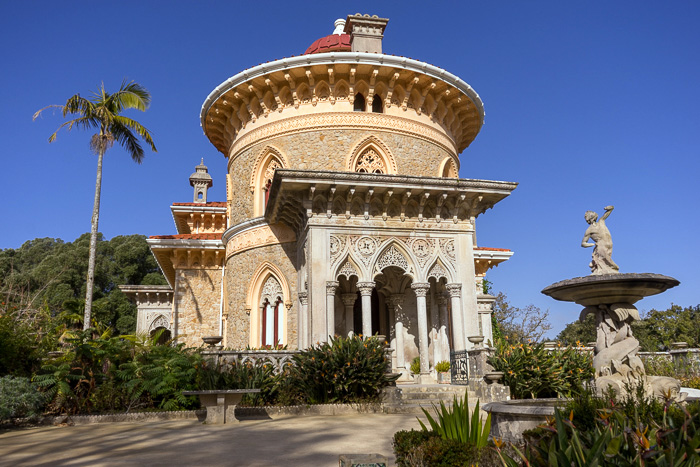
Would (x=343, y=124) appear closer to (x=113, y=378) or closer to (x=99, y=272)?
(x=113, y=378)

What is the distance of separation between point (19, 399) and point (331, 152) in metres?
10.9

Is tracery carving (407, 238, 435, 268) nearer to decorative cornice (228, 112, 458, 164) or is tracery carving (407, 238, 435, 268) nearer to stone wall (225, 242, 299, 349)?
stone wall (225, 242, 299, 349)

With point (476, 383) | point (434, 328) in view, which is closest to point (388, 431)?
point (476, 383)

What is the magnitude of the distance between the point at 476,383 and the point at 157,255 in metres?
13.6

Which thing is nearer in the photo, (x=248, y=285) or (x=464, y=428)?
(x=464, y=428)

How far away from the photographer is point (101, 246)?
5244 centimetres

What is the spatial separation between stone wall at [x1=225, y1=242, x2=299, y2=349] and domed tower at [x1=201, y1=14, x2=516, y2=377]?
38 millimetres

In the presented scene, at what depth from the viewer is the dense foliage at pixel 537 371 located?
38.0 feet

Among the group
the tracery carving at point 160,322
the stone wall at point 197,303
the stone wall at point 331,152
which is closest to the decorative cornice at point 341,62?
the stone wall at point 331,152

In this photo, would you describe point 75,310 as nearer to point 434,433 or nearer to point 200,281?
point 200,281

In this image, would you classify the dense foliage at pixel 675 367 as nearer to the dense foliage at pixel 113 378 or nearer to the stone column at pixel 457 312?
the stone column at pixel 457 312

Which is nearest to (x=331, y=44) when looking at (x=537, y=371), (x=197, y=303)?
(x=197, y=303)

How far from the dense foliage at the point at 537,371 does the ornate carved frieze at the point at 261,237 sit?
7.78 m

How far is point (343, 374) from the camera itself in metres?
11.0
